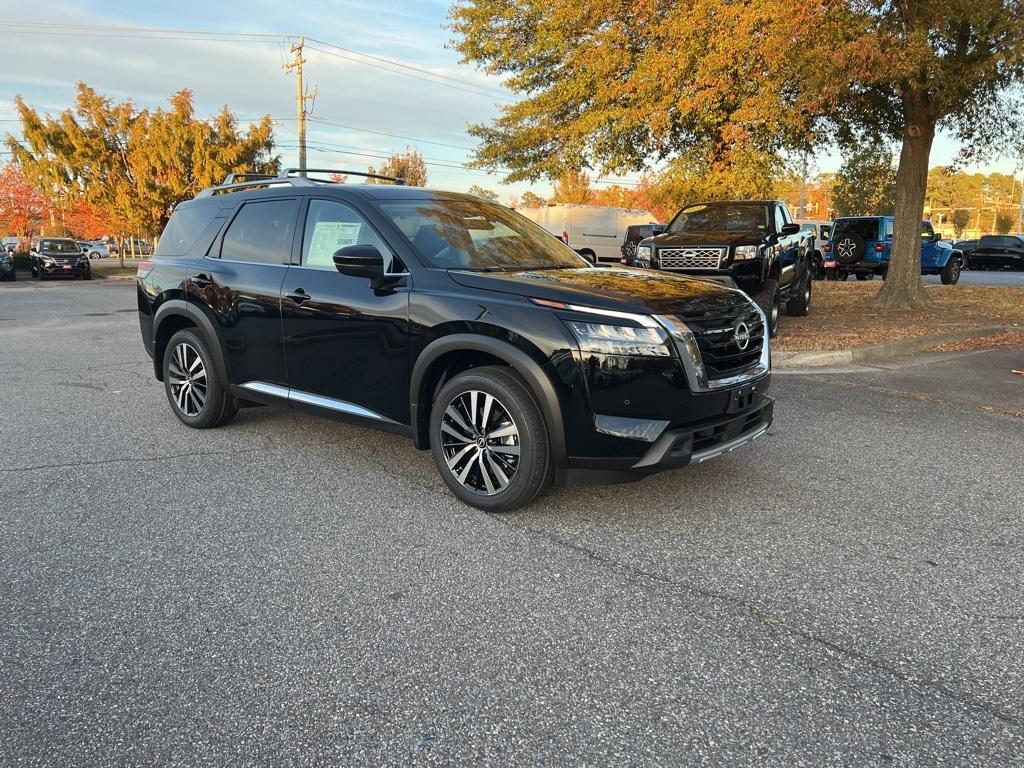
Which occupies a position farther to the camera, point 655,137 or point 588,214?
point 588,214

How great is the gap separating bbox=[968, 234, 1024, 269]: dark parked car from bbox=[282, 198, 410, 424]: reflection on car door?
1418 inches

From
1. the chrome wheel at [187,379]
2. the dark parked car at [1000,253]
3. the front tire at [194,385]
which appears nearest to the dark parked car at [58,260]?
the front tire at [194,385]

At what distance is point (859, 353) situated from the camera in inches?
372

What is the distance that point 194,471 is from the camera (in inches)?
195

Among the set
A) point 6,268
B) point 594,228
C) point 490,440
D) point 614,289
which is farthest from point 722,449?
point 6,268

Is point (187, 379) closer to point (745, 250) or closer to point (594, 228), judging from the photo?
point (745, 250)

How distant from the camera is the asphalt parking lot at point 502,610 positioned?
7.75 ft

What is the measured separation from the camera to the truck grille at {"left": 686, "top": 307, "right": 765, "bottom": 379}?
3.99 metres

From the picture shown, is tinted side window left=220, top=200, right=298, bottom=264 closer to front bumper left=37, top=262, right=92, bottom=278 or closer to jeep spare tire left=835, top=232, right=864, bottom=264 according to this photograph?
jeep spare tire left=835, top=232, right=864, bottom=264

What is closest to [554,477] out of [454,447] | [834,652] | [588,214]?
[454,447]

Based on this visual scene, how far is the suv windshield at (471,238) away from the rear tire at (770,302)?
5786 millimetres

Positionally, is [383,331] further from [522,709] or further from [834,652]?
[834,652]

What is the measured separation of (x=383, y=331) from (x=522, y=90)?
16380 mm

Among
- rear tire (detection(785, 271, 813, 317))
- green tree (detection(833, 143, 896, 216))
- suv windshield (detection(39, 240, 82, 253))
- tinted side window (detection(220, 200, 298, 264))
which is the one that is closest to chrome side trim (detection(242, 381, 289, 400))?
tinted side window (detection(220, 200, 298, 264))
